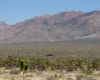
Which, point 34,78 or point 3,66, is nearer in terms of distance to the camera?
point 34,78

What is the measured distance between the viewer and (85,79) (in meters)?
20.8

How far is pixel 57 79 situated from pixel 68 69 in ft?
28.7

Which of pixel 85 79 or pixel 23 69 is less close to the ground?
pixel 23 69

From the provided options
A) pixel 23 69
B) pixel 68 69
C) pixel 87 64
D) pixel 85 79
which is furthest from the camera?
pixel 87 64

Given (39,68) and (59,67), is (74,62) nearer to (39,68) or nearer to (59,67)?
(59,67)

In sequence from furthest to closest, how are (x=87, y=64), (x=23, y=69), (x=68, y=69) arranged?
(x=87, y=64) < (x=68, y=69) < (x=23, y=69)

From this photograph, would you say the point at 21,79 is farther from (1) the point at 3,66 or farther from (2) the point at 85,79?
(1) the point at 3,66

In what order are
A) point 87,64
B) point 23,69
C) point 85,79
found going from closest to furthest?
1. point 23,69
2. point 85,79
3. point 87,64

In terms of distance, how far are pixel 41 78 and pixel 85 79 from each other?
16.7ft

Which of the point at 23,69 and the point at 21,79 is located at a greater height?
the point at 23,69

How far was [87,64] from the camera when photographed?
3152 centimetres

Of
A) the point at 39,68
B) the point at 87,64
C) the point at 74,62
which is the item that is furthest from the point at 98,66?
the point at 39,68

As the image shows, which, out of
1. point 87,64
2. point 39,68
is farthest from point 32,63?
point 87,64

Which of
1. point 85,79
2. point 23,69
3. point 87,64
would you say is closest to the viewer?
point 23,69
